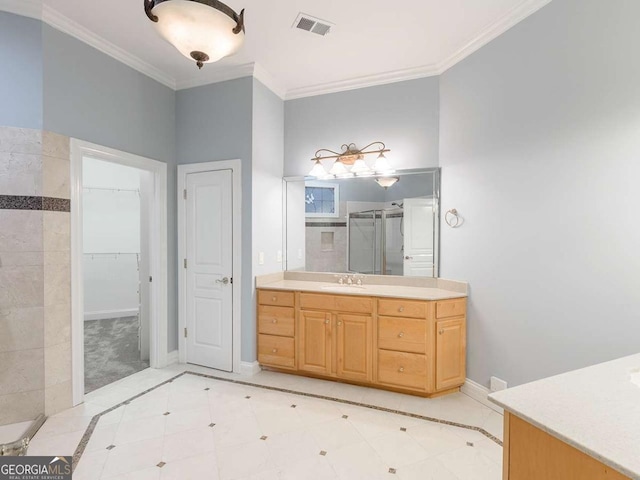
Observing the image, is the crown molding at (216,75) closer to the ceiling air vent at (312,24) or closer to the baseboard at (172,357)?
the ceiling air vent at (312,24)

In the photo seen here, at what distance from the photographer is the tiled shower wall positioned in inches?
86.6

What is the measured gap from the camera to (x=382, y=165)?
3.23 m

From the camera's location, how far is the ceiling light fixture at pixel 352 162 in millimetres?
3256

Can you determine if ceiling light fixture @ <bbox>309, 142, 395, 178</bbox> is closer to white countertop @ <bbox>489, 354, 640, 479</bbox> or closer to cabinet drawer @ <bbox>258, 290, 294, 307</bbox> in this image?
cabinet drawer @ <bbox>258, 290, 294, 307</bbox>

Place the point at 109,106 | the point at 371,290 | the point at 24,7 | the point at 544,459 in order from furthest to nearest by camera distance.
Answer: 1. the point at 371,290
2. the point at 109,106
3. the point at 24,7
4. the point at 544,459

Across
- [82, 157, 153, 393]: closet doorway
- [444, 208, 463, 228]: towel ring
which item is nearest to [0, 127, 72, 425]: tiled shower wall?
[82, 157, 153, 393]: closet doorway

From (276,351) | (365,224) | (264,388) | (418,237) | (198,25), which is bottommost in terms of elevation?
(264,388)

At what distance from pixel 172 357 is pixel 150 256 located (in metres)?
1.12

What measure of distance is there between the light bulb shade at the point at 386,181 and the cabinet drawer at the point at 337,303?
4.02ft

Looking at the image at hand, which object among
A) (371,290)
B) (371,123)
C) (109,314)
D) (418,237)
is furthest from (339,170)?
(109,314)

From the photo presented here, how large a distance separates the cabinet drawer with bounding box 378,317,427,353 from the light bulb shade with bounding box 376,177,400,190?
4.53ft

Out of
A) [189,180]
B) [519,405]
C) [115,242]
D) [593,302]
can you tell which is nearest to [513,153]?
[593,302]

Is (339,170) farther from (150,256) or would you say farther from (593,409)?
(593,409)

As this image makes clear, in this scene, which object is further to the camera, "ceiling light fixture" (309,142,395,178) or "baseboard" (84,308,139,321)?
"baseboard" (84,308,139,321)
